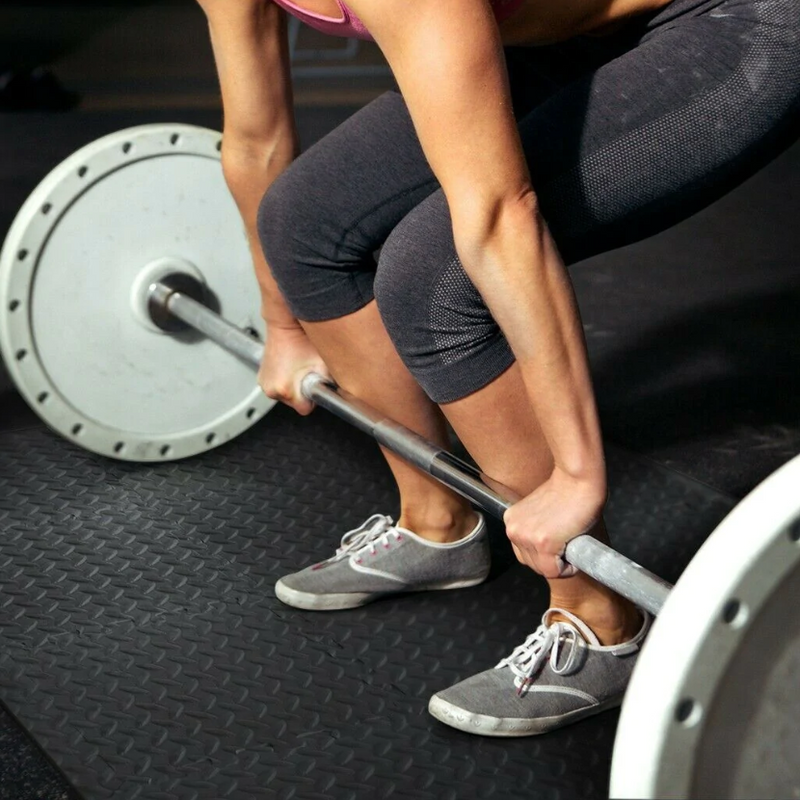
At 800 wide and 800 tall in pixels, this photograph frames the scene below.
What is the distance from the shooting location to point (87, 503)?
1927 mm

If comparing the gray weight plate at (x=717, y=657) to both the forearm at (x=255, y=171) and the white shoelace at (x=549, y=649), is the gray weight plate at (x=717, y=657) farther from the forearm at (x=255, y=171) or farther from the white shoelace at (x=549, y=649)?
the forearm at (x=255, y=171)

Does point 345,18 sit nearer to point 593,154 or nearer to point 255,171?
point 593,154

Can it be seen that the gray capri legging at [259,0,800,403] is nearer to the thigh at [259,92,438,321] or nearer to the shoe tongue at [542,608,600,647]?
the thigh at [259,92,438,321]

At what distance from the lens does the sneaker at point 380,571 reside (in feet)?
5.36

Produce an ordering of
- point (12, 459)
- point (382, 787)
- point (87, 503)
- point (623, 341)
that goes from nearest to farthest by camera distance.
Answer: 1. point (382, 787)
2. point (87, 503)
3. point (12, 459)
4. point (623, 341)

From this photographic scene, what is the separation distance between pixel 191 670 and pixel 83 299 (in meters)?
0.73

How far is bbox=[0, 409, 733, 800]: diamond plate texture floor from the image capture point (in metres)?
1.35

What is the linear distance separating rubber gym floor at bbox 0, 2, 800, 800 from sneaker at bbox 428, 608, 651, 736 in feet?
0.10

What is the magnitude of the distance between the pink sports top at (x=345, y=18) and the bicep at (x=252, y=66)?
22 centimetres

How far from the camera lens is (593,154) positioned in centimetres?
122

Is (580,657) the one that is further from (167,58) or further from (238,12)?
(167,58)

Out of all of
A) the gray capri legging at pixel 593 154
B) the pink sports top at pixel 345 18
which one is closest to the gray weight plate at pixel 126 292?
the gray capri legging at pixel 593 154

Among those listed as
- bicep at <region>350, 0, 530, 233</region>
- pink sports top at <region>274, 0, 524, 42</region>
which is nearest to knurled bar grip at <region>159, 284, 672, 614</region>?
bicep at <region>350, 0, 530, 233</region>

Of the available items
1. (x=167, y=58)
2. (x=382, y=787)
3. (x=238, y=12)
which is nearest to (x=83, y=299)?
(x=238, y=12)
